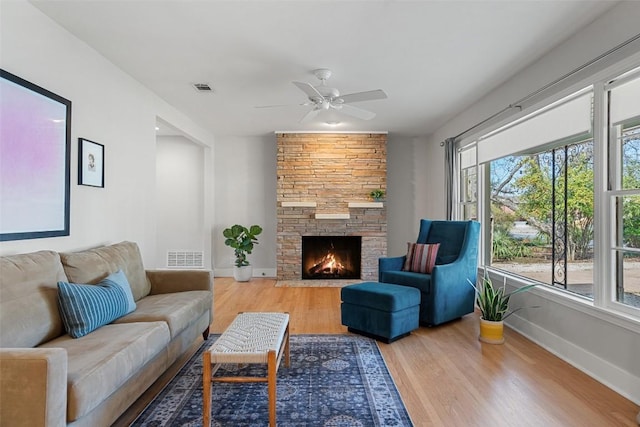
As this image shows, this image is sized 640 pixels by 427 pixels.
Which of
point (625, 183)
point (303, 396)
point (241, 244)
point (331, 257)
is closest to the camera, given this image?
point (303, 396)

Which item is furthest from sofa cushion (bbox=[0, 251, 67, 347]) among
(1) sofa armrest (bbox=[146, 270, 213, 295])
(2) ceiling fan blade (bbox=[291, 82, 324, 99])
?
(2) ceiling fan blade (bbox=[291, 82, 324, 99])

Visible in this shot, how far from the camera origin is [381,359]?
2779 mm

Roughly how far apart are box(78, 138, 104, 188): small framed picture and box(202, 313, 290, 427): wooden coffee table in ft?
5.73

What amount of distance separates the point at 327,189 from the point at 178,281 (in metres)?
3.27

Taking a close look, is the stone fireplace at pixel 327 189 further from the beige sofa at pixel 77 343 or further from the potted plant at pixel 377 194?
the beige sofa at pixel 77 343

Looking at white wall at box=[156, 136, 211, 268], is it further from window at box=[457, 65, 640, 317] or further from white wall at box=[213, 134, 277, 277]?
window at box=[457, 65, 640, 317]

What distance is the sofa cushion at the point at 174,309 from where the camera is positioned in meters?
2.37

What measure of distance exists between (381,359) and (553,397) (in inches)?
44.8

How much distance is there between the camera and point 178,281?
3.24 metres

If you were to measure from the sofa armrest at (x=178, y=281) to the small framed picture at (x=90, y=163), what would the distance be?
3.11ft

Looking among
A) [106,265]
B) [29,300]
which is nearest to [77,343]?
Result: [29,300]

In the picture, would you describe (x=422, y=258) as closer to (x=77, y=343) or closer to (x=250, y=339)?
(x=250, y=339)

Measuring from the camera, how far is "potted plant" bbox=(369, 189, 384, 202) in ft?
19.5

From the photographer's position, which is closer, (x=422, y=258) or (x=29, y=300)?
(x=29, y=300)
